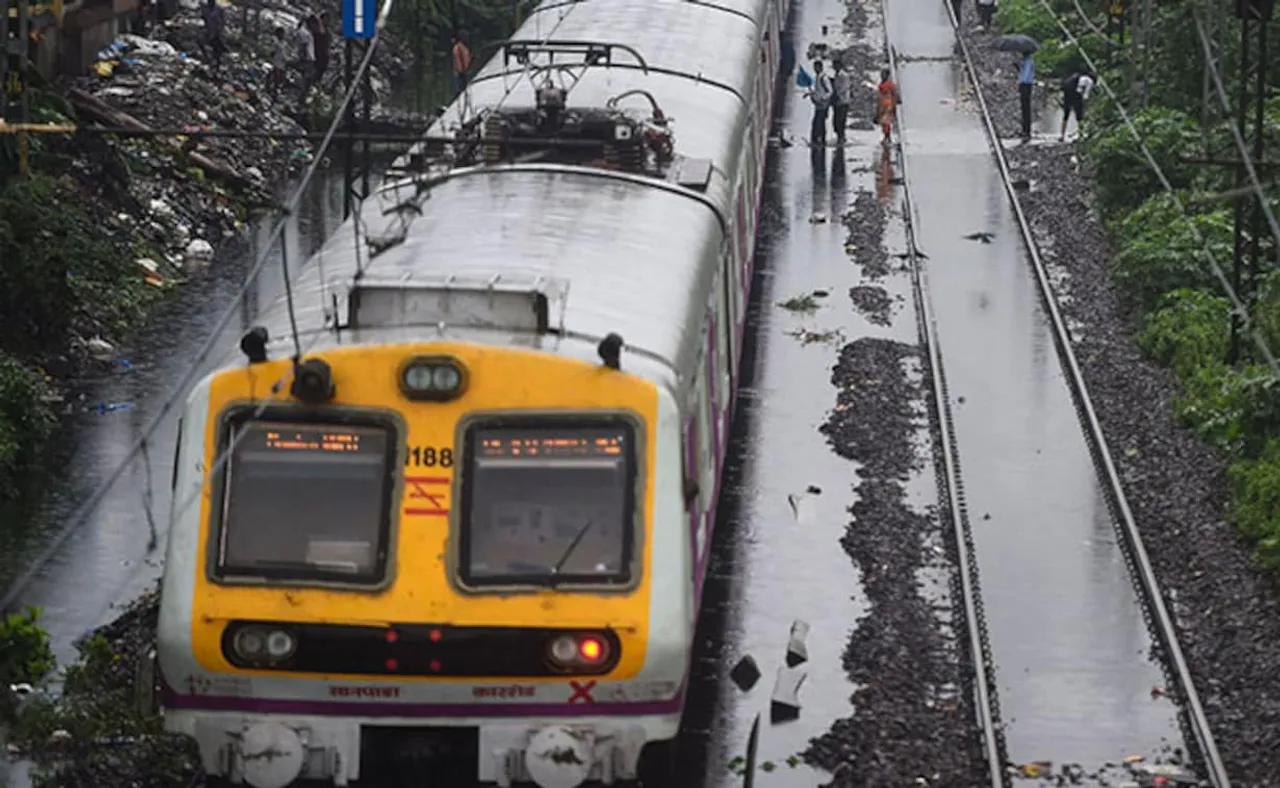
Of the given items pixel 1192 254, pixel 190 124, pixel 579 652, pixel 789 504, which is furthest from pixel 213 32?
pixel 579 652

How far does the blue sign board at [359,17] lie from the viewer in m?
21.8

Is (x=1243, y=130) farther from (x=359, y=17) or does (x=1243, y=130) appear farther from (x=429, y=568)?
(x=429, y=568)

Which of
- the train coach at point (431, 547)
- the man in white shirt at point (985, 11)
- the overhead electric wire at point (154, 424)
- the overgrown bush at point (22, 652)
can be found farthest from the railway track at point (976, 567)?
the man in white shirt at point (985, 11)

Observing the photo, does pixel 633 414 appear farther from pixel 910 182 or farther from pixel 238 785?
pixel 910 182

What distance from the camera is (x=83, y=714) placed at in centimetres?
1320

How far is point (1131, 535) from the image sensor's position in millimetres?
17531

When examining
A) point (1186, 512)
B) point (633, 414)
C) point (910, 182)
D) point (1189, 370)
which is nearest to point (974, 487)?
point (1186, 512)

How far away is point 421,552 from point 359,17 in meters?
12.0

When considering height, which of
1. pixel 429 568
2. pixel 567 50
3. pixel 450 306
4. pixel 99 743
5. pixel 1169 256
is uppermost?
pixel 450 306

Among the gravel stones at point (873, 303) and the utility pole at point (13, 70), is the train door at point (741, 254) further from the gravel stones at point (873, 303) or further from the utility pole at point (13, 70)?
the utility pole at point (13, 70)

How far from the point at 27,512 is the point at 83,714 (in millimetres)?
5473

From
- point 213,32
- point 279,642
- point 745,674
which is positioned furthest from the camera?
point 213,32

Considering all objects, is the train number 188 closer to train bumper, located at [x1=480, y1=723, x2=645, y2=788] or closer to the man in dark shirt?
train bumper, located at [x1=480, y1=723, x2=645, y2=788]

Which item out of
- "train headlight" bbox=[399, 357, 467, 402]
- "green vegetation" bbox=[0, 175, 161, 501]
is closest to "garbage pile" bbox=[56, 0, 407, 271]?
"green vegetation" bbox=[0, 175, 161, 501]
